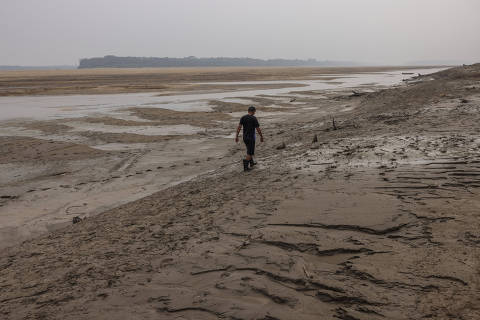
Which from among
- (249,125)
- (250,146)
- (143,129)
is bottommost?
(143,129)

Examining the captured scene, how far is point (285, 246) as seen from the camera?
14.1ft

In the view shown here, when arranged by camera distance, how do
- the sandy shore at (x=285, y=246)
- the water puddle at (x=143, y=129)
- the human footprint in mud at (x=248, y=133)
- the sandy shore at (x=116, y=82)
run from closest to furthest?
the sandy shore at (x=285, y=246)
the human footprint in mud at (x=248, y=133)
the water puddle at (x=143, y=129)
the sandy shore at (x=116, y=82)

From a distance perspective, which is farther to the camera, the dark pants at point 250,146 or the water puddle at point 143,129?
the water puddle at point 143,129

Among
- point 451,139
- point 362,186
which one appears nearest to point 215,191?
point 362,186

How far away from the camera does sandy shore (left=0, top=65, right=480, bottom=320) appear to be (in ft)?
10.9

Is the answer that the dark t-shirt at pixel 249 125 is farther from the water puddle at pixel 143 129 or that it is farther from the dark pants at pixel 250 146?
the water puddle at pixel 143 129

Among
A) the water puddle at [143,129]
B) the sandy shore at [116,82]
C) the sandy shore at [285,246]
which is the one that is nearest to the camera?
the sandy shore at [285,246]

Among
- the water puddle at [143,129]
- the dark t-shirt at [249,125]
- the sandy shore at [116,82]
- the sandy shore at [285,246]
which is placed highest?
the sandy shore at [116,82]

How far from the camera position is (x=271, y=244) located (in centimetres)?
437

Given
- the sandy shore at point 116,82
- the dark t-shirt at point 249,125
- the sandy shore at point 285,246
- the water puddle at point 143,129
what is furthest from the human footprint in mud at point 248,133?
the sandy shore at point 116,82

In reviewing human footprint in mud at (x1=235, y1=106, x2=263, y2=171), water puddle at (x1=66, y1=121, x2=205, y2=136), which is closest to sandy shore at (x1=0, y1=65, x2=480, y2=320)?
human footprint in mud at (x1=235, y1=106, x2=263, y2=171)

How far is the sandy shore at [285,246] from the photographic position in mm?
3309

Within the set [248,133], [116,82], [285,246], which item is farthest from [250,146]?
[116,82]

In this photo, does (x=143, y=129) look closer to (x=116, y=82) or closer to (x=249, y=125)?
(x=249, y=125)
